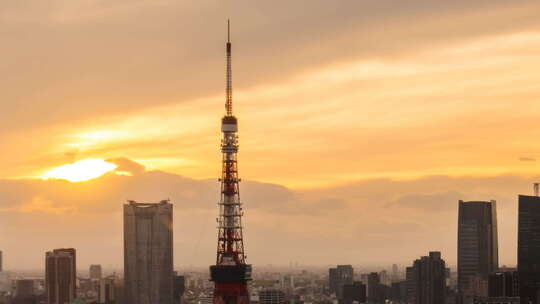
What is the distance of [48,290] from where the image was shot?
19712 cm

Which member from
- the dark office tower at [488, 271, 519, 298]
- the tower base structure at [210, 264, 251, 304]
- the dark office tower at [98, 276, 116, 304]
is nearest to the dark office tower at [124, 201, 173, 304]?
the dark office tower at [98, 276, 116, 304]

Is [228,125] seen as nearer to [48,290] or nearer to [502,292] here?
[502,292]

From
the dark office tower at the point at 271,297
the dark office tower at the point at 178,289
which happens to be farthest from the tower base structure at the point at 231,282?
the dark office tower at the point at 271,297

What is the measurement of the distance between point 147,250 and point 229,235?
9140 centimetres

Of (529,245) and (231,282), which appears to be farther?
(529,245)

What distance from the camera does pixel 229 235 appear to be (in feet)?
256

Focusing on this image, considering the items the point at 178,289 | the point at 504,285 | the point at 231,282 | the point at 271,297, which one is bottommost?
the point at 271,297

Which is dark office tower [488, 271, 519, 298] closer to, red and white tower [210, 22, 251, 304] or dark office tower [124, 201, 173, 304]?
dark office tower [124, 201, 173, 304]

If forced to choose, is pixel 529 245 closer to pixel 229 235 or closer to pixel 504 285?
pixel 504 285

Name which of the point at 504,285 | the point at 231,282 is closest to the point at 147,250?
the point at 504,285

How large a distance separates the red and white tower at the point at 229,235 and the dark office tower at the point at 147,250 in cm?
8580

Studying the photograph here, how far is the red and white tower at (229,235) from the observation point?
252 ft

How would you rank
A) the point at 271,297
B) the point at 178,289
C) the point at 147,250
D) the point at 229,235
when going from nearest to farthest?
the point at 229,235
the point at 147,250
the point at 271,297
the point at 178,289

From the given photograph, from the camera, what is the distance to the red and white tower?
252 ft
